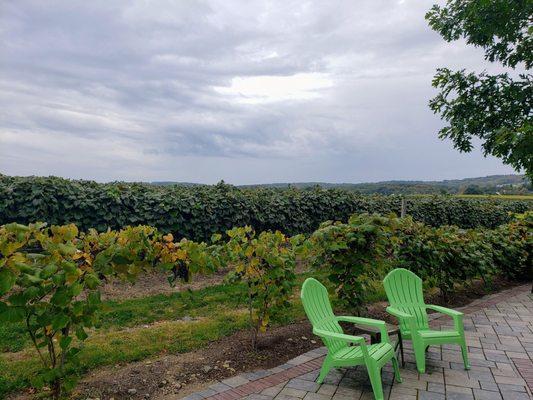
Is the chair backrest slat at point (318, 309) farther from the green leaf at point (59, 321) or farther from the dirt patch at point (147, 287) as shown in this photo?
the dirt patch at point (147, 287)

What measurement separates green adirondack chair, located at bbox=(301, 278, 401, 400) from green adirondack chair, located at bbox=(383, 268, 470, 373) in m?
0.34

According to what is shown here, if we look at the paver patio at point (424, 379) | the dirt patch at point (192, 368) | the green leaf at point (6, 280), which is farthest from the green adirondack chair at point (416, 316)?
the green leaf at point (6, 280)

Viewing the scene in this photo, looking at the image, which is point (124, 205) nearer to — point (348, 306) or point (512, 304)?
point (348, 306)

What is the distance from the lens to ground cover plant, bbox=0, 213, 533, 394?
258 centimetres

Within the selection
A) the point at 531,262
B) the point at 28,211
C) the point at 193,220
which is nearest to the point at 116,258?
the point at 28,211

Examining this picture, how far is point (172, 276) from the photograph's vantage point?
13.5 feet

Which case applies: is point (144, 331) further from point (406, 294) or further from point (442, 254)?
point (442, 254)

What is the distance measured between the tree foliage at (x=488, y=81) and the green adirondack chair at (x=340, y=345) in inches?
235

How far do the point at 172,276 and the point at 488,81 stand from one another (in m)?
8.56

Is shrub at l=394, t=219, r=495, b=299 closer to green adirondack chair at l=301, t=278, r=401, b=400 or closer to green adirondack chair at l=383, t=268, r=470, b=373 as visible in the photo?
green adirondack chair at l=383, t=268, r=470, b=373

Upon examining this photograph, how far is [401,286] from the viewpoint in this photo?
4.53 meters

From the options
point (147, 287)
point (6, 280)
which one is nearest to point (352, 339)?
point (6, 280)

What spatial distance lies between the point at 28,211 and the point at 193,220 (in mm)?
2816

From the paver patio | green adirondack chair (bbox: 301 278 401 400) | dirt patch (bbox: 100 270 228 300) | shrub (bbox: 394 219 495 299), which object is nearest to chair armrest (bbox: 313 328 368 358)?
green adirondack chair (bbox: 301 278 401 400)
